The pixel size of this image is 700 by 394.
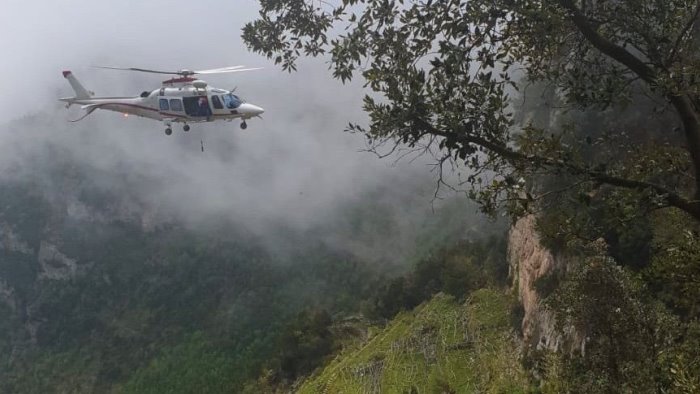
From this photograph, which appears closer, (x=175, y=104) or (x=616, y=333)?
(x=616, y=333)

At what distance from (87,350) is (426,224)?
79431mm

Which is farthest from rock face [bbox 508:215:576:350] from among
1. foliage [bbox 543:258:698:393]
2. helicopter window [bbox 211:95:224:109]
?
helicopter window [bbox 211:95:224:109]

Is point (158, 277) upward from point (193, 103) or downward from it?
upward

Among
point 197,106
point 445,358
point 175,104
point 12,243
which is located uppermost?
point 12,243

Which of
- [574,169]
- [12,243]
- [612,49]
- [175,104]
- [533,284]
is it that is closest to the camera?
[612,49]

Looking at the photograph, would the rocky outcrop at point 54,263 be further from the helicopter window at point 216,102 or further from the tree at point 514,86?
the tree at point 514,86

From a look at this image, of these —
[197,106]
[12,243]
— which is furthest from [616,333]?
[12,243]

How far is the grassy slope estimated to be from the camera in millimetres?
36219

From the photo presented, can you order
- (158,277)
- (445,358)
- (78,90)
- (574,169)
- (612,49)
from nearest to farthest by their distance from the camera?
(612,49)
(574,169)
(78,90)
(445,358)
(158,277)

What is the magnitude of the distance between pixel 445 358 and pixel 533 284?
30.9 feet

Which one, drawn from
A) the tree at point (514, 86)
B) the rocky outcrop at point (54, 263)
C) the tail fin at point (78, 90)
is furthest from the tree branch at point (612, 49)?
the rocky outcrop at point (54, 263)

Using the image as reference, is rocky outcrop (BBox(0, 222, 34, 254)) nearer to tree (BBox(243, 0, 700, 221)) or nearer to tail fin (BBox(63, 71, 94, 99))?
tail fin (BBox(63, 71, 94, 99))

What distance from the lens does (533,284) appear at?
1387 inches

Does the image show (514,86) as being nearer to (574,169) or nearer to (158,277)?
(574,169)
